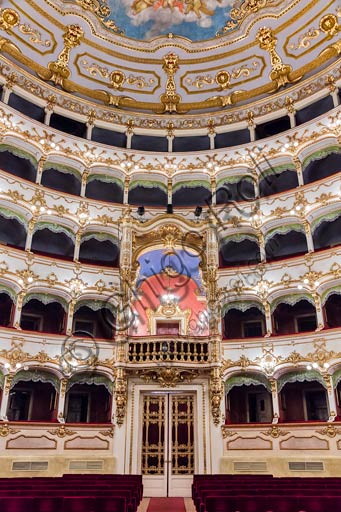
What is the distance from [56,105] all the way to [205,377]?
50.6ft

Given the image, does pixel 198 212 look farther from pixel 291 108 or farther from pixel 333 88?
pixel 333 88

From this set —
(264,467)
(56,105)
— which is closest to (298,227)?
(264,467)

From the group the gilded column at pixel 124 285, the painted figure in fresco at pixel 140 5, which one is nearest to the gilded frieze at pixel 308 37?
the painted figure in fresco at pixel 140 5

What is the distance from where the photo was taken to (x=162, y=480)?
1532 cm

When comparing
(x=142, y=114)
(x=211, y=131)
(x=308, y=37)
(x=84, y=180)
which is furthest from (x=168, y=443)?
(x=308, y=37)

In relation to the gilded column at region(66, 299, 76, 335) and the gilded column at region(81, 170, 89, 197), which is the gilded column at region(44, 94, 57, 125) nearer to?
the gilded column at region(81, 170, 89, 197)

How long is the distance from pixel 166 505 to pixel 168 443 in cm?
357

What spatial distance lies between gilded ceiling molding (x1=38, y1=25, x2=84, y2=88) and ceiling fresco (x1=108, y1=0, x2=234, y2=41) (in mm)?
2155

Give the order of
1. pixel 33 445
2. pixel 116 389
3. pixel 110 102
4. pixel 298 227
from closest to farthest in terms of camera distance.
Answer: pixel 33 445 → pixel 116 389 → pixel 298 227 → pixel 110 102

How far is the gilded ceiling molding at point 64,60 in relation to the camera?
21234mm

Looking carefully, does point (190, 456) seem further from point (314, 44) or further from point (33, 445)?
point (314, 44)

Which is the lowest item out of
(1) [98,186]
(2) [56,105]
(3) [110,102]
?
(1) [98,186]

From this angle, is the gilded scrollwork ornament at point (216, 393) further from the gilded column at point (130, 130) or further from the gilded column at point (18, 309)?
the gilded column at point (130, 130)

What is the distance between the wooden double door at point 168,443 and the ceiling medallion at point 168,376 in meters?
0.60
